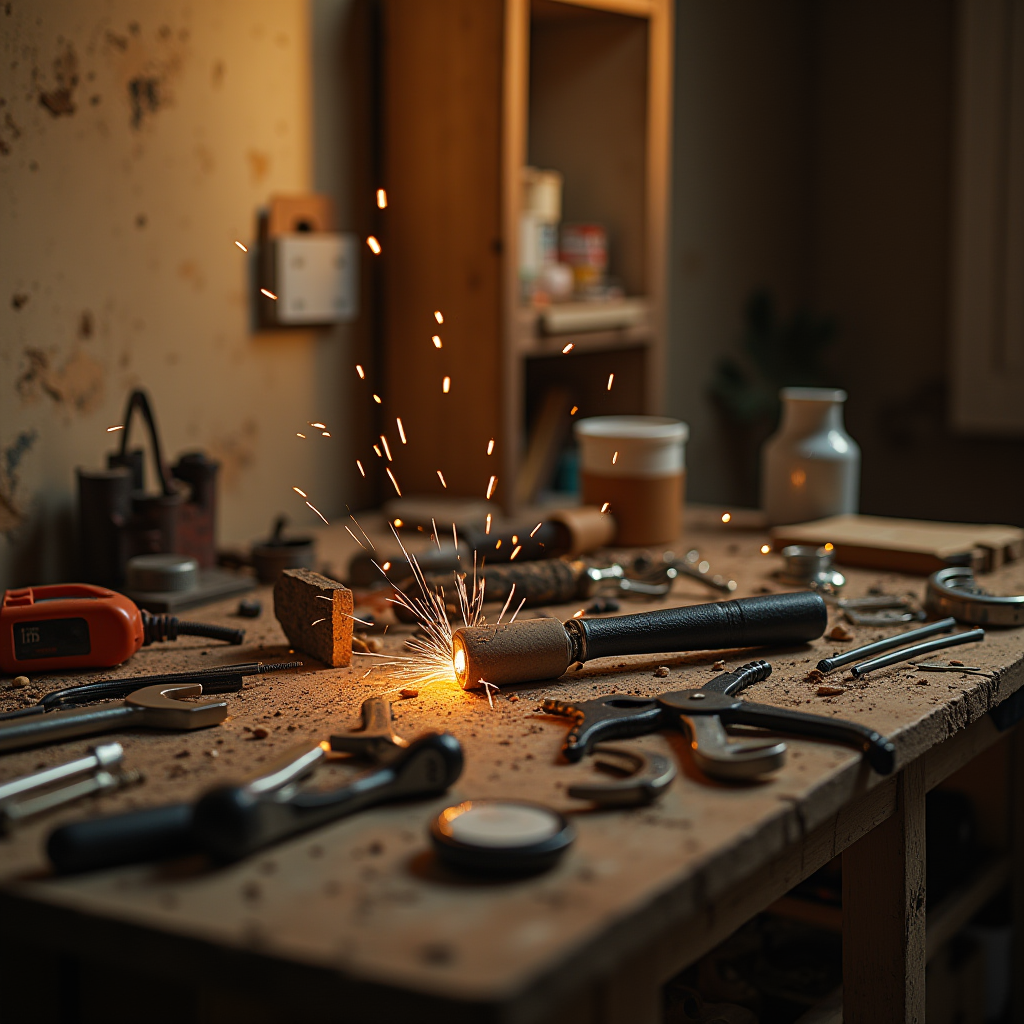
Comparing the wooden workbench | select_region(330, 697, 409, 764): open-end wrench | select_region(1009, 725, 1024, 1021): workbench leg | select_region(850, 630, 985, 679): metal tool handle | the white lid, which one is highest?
the white lid

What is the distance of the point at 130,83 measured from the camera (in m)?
1.52

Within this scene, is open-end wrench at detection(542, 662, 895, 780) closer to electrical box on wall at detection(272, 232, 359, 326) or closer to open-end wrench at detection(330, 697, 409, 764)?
open-end wrench at detection(330, 697, 409, 764)

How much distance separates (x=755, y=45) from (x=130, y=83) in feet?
5.47

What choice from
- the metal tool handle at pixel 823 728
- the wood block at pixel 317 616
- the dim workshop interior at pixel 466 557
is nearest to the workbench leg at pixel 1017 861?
the dim workshop interior at pixel 466 557

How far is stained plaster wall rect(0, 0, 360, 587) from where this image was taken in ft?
4.63

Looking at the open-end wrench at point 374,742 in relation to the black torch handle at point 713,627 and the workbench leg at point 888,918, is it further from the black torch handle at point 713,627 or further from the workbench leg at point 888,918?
the workbench leg at point 888,918

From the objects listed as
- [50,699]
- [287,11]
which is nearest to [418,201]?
[287,11]

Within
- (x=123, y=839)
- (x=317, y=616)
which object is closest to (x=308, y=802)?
(x=123, y=839)

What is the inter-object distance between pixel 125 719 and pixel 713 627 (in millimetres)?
544

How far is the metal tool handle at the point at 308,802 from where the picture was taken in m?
0.73

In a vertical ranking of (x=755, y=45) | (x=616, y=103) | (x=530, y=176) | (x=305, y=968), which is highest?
(x=755, y=45)

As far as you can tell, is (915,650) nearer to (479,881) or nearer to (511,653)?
(511,653)

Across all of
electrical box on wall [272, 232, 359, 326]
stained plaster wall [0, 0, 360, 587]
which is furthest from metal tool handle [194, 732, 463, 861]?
electrical box on wall [272, 232, 359, 326]

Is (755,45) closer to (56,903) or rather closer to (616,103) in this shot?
(616,103)
